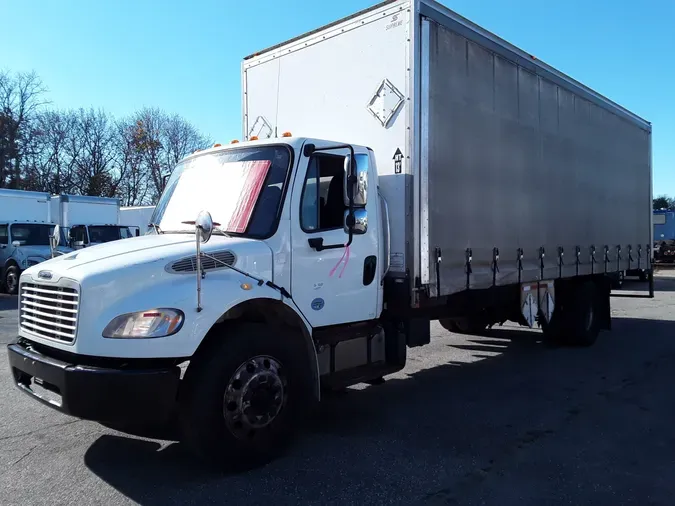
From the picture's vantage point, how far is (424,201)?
564cm

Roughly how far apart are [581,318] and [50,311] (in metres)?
8.20

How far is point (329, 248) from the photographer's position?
196 inches

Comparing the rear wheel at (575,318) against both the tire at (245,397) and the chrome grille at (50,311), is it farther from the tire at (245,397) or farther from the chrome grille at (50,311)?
the chrome grille at (50,311)

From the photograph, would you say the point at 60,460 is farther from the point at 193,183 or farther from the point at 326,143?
the point at 326,143

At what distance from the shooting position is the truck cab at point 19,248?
55.7 ft

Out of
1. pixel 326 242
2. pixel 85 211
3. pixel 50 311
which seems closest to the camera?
pixel 50 311

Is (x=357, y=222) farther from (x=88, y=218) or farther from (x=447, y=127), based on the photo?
(x=88, y=218)

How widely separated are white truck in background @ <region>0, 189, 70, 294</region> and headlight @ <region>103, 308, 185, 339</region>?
14542 millimetres

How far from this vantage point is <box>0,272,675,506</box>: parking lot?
3920 millimetres

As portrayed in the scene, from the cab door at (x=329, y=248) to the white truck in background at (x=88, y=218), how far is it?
15.2 m

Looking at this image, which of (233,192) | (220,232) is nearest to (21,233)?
(233,192)

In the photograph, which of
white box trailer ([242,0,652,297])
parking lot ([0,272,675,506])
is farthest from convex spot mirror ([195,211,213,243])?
white box trailer ([242,0,652,297])

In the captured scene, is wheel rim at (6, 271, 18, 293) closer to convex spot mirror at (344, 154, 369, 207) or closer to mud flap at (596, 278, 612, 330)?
convex spot mirror at (344, 154, 369, 207)

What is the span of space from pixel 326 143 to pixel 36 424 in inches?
150
